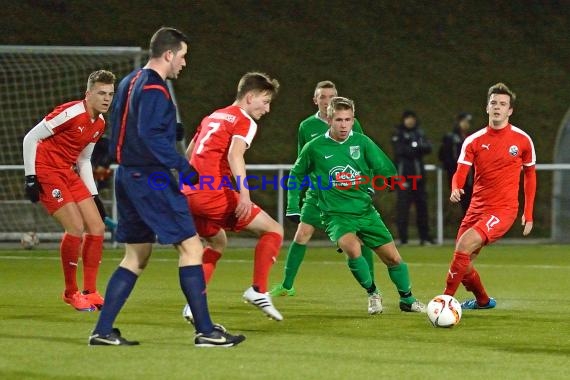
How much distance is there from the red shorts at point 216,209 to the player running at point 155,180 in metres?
1.03

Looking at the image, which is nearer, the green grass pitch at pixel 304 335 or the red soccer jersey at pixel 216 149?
the green grass pitch at pixel 304 335

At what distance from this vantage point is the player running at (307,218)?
1048 cm

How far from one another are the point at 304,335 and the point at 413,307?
1.77 metres

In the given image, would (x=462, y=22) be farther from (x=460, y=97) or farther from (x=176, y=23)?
(x=176, y=23)

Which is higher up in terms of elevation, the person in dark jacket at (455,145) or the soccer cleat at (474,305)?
the person in dark jacket at (455,145)

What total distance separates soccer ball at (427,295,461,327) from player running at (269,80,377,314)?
2.12 m

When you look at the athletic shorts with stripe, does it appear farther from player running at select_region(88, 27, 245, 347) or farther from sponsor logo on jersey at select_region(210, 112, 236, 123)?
sponsor logo on jersey at select_region(210, 112, 236, 123)

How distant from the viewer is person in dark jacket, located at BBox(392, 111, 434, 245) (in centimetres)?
1880

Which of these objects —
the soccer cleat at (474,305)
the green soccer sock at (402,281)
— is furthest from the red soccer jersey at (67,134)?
the soccer cleat at (474,305)

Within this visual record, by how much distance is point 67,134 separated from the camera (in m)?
9.50

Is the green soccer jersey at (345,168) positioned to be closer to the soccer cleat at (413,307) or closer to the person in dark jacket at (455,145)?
the soccer cleat at (413,307)

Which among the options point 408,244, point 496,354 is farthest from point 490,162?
point 408,244

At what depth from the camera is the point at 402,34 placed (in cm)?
3131

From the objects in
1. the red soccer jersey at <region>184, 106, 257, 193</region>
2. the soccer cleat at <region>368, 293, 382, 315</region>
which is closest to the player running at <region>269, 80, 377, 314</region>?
the soccer cleat at <region>368, 293, 382, 315</region>
